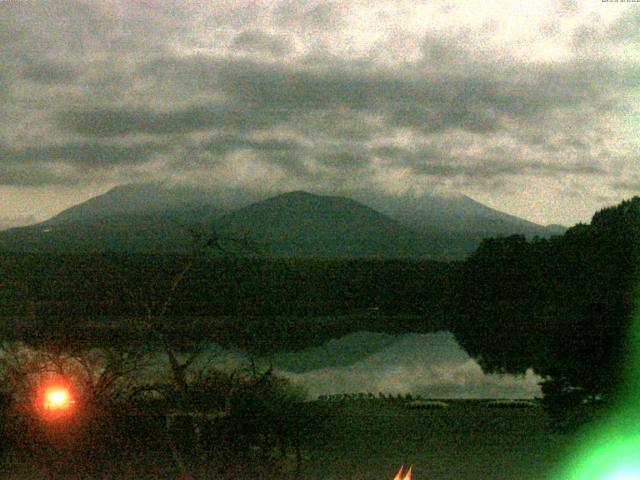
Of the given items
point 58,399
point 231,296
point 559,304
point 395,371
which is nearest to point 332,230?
point 559,304

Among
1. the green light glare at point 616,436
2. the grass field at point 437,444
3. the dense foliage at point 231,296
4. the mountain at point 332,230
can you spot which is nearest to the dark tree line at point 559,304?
the green light glare at point 616,436

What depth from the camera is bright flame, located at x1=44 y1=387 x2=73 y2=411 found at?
8.44m

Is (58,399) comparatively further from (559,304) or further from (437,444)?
(559,304)

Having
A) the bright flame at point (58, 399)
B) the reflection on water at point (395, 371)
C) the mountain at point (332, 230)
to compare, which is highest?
the mountain at point (332, 230)

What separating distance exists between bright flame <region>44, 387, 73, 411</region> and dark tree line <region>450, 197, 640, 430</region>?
594 centimetres

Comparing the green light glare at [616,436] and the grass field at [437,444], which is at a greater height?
the green light glare at [616,436]

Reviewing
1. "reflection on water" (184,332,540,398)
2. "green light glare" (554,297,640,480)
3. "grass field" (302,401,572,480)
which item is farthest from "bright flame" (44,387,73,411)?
"reflection on water" (184,332,540,398)

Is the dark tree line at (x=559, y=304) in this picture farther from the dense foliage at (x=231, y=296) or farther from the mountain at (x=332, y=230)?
the mountain at (x=332, y=230)

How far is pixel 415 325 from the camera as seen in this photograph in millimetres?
49969

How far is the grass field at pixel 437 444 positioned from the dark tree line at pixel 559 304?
99cm

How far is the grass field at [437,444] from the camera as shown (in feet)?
32.5

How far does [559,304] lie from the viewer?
4644 centimetres

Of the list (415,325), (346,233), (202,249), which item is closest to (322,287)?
(415,325)

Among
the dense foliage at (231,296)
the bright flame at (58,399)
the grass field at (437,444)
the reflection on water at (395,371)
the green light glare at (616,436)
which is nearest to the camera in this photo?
the bright flame at (58,399)
